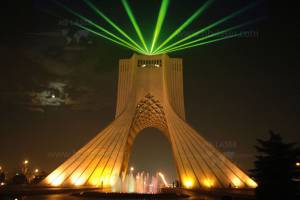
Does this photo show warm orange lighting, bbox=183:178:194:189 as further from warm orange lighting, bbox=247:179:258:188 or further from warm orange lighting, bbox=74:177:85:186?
warm orange lighting, bbox=74:177:85:186

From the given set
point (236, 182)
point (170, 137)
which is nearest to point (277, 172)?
point (236, 182)

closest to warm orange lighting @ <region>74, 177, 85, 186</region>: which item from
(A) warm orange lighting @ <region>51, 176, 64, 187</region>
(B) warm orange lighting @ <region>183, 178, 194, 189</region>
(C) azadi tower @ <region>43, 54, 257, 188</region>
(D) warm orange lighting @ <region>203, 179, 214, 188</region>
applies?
(C) azadi tower @ <region>43, 54, 257, 188</region>

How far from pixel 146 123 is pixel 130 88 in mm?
6440

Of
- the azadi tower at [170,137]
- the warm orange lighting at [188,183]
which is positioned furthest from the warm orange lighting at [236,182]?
the warm orange lighting at [188,183]

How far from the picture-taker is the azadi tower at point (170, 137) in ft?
46.5

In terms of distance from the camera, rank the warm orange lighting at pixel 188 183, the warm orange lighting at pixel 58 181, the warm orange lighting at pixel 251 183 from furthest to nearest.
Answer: the warm orange lighting at pixel 188 183 → the warm orange lighting at pixel 58 181 → the warm orange lighting at pixel 251 183

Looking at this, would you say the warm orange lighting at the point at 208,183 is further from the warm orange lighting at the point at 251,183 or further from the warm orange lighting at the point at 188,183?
the warm orange lighting at the point at 251,183

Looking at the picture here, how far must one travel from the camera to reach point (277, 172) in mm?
6430

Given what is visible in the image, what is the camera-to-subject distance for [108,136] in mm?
17328

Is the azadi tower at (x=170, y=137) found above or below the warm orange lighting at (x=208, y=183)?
above

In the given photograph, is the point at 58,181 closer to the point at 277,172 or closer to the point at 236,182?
the point at 236,182

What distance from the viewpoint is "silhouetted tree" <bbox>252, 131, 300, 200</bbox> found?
622cm

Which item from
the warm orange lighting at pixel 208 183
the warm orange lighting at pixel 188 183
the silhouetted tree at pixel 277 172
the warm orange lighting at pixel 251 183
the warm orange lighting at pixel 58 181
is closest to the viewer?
the silhouetted tree at pixel 277 172

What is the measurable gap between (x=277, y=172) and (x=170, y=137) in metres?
12.3
